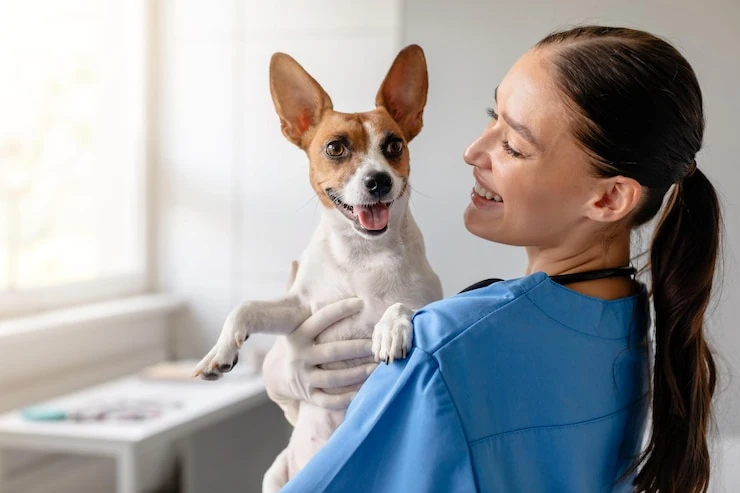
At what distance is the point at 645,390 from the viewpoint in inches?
43.2

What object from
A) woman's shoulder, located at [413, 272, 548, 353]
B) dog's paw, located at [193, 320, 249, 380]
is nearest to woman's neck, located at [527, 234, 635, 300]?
woman's shoulder, located at [413, 272, 548, 353]

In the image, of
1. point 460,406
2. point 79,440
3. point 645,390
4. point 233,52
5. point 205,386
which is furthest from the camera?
point 233,52

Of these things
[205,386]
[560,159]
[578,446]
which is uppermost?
[560,159]

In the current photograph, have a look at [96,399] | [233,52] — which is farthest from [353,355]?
[233,52]

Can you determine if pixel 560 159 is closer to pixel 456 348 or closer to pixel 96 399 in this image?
pixel 456 348

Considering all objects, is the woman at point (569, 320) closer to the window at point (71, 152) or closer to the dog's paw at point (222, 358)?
the dog's paw at point (222, 358)

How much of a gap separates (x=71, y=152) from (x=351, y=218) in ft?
7.84

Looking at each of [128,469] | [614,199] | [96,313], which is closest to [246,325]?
[614,199]

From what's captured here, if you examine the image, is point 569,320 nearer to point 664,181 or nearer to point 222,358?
point 664,181

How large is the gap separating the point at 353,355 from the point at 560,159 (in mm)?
442

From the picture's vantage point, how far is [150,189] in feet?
11.8

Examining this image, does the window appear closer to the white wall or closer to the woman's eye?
the white wall

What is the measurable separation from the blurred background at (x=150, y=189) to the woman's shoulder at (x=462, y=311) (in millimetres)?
1880

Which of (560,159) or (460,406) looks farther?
(560,159)
